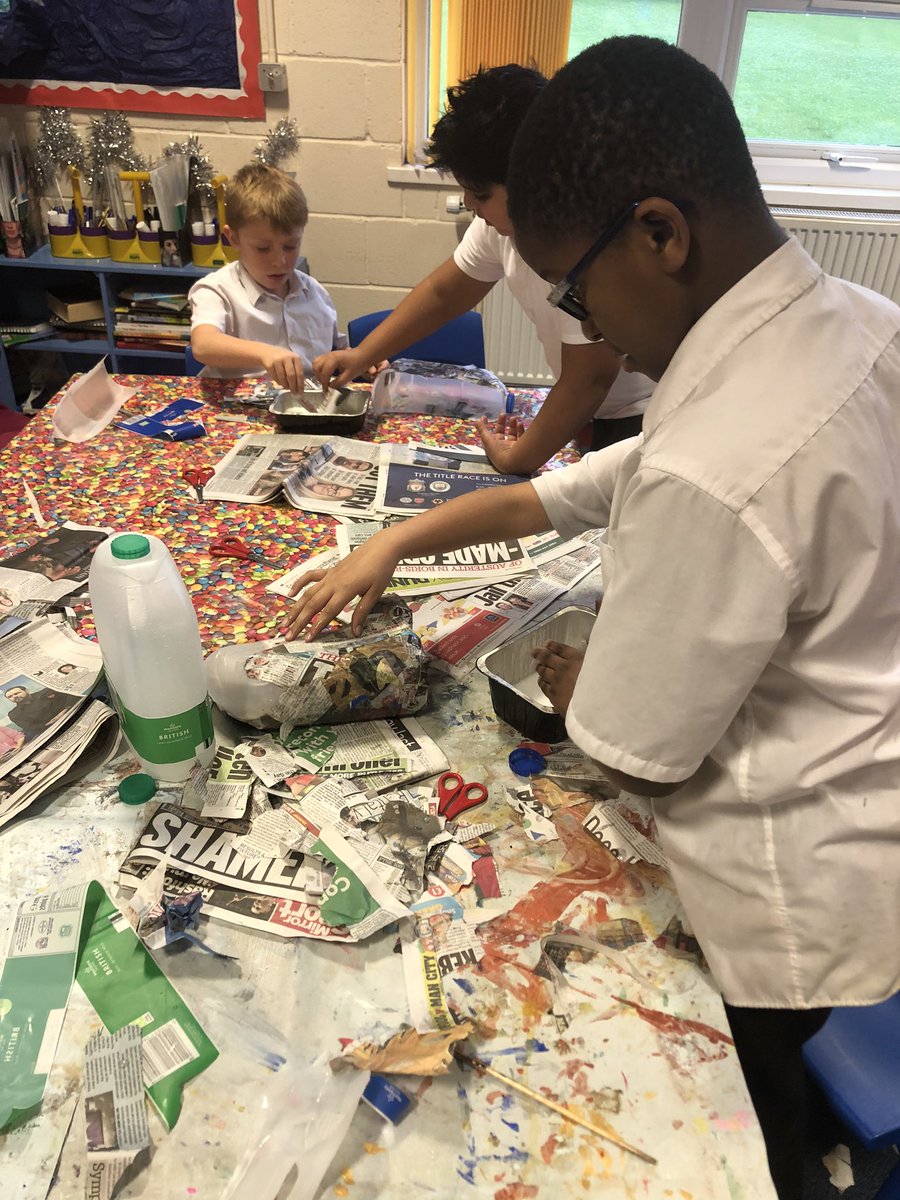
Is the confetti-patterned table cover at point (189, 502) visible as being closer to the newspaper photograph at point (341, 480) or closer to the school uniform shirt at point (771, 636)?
the newspaper photograph at point (341, 480)

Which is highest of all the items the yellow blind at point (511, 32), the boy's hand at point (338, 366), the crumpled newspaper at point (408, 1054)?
the yellow blind at point (511, 32)

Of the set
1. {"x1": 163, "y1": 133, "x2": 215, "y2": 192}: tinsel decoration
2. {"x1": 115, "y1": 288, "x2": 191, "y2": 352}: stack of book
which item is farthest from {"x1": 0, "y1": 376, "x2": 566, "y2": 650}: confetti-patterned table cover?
{"x1": 163, "y1": 133, "x2": 215, "y2": 192}: tinsel decoration

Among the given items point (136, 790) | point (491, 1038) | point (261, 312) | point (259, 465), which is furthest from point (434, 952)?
point (261, 312)

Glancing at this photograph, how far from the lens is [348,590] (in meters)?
1.11

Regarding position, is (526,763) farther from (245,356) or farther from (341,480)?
(245,356)

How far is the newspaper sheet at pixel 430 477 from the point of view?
5.30ft

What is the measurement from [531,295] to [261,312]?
88cm

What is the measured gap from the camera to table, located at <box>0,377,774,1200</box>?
65cm

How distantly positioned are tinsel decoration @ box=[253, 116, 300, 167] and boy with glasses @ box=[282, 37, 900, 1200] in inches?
111

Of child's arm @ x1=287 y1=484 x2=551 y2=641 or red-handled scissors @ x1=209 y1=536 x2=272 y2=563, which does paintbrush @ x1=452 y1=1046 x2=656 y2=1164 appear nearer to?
child's arm @ x1=287 y1=484 x2=551 y2=641

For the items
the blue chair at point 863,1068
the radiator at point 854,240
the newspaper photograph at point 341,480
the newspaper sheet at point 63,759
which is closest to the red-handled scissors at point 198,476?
the newspaper photograph at point 341,480

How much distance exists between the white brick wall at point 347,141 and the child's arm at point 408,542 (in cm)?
239

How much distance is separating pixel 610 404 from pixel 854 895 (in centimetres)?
127

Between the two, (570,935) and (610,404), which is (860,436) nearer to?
(570,935)
